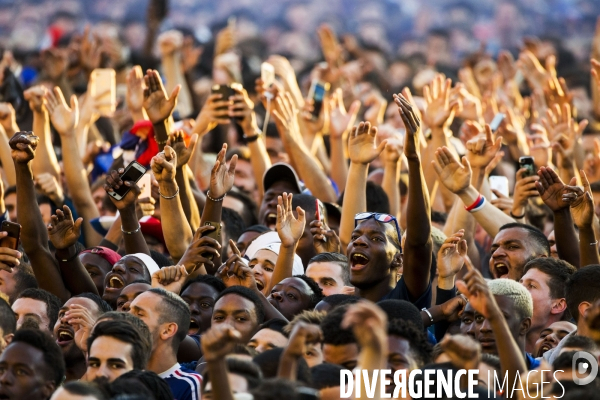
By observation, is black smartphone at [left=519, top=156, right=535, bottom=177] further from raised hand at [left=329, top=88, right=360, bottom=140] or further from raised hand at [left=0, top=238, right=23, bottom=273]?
raised hand at [left=0, top=238, right=23, bottom=273]

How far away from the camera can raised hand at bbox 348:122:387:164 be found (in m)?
7.13

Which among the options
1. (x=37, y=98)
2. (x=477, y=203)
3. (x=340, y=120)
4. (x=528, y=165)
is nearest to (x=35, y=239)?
(x=37, y=98)

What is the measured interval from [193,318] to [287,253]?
685mm

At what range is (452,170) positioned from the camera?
6.89 meters

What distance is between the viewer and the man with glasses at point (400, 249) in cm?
593

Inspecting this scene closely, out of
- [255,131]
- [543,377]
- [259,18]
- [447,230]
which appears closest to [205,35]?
[259,18]

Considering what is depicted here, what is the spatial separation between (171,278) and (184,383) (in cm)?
94

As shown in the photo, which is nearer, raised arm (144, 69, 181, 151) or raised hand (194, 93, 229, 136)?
raised arm (144, 69, 181, 151)

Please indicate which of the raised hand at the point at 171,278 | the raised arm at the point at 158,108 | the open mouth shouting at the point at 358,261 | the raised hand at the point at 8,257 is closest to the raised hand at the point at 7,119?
the raised arm at the point at 158,108

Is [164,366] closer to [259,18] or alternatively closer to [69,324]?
[69,324]

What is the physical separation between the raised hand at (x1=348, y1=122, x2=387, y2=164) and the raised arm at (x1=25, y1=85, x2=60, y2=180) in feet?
8.73

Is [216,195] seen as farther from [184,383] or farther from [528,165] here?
[528,165]

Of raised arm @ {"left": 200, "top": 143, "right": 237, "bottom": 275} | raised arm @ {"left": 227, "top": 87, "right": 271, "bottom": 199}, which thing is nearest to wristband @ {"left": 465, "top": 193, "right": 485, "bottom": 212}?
raised arm @ {"left": 200, "top": 143, "right": 237, "bottom": 275}

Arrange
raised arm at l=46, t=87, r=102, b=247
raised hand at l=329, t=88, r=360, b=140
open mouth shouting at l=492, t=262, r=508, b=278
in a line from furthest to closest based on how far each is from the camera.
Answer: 1. raised hand at l=329, t=88, r=360, b=140
2. raised arm at l=46, t=87, r=102, b=247
3. open mouth shouting at l=492, t=262, r=508, b=278
